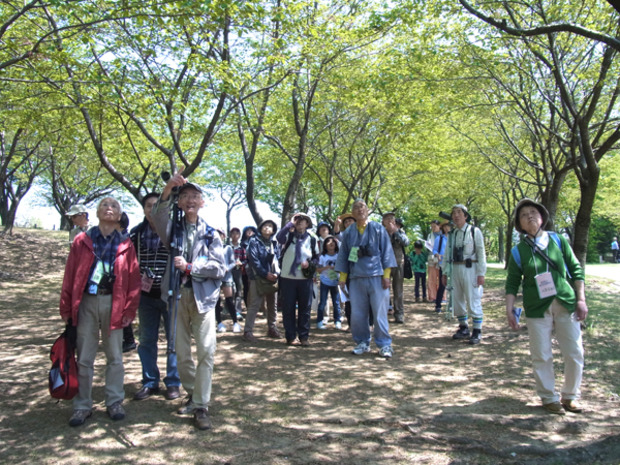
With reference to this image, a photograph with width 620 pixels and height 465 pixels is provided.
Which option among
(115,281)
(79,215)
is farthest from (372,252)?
(79,215)

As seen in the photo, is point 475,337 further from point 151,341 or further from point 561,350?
point 151,341

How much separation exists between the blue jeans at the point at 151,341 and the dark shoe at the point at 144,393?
38mm

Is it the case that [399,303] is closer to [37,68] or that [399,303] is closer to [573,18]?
[573,18]

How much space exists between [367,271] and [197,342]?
2986 mm

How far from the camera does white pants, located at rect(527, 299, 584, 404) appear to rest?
161 inches

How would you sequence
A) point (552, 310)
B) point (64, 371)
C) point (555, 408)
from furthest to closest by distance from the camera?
point (552, 310) < point (555, 408) < point (64, 371)

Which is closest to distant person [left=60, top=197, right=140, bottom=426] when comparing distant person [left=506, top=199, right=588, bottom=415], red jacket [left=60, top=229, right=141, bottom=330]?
red jacket [left=60, top=229, right=141, bottom=330]

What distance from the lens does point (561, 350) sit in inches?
163

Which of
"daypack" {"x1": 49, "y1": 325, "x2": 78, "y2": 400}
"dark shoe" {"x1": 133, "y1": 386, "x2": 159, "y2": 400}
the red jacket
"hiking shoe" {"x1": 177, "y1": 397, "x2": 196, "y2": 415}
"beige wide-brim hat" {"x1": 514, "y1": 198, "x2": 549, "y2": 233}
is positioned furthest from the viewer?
"dark shoe" {"x1": 133, "y1": 386, "x2": 159, "y2": 400}

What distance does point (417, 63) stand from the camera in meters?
9.80

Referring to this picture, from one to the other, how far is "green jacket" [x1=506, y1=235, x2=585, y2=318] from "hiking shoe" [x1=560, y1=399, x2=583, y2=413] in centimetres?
83

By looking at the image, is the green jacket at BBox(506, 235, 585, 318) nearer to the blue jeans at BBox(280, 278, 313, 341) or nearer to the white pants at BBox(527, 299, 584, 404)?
the white pants at BBox(527, 299, 584, 404)

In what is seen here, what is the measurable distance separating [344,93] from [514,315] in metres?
8.81

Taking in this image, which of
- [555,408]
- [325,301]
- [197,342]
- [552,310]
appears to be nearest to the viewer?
[197,342]
